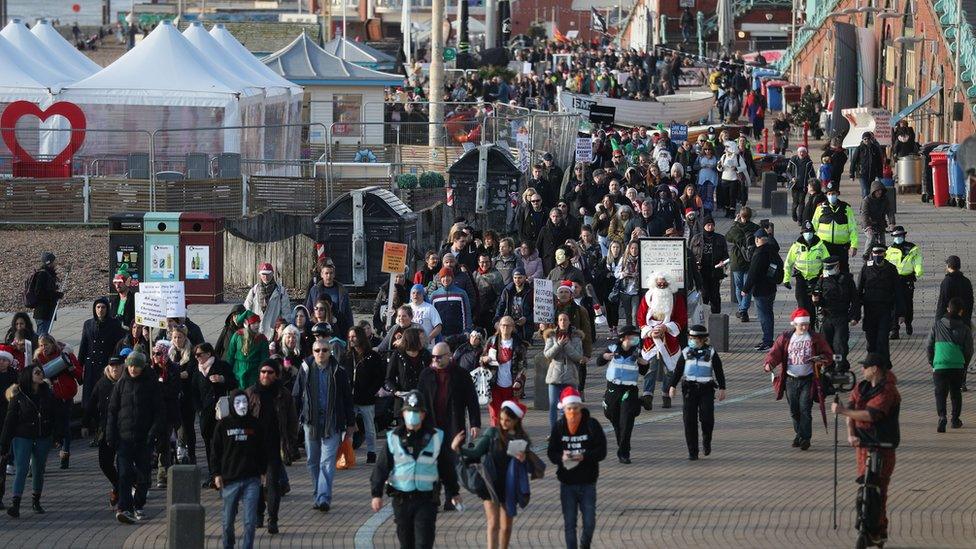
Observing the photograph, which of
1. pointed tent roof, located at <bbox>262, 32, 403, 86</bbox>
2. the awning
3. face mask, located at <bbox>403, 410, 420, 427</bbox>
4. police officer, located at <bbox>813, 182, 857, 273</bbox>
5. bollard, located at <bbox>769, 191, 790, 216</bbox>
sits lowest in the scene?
face mask, located at <bbox>403, 410, 420, 427</bbox>

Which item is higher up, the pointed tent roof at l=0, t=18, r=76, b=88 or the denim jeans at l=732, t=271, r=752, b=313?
the pointed tent roof at l=0, t=18, r=76, b=88

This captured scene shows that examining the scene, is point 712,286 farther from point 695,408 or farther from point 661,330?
point 695,408

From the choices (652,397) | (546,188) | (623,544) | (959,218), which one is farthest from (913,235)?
(623,544)

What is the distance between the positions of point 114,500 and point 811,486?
576 centimetres

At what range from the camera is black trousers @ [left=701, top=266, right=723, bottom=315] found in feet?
73.7

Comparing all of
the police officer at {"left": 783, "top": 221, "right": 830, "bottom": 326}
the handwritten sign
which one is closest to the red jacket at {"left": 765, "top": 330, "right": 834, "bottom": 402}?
the handwritten sign

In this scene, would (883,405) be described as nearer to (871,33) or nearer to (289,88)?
(289,88)

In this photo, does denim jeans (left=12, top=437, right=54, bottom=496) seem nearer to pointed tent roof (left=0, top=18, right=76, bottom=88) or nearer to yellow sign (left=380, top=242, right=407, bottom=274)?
yellow sign (left=380, top=242, right=407, bottom=274)

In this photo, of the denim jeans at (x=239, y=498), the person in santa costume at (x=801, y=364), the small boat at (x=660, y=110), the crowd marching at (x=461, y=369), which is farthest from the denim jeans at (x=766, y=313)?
the small boat at (x=660, y=110)

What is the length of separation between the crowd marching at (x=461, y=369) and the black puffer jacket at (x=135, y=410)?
0.05ft

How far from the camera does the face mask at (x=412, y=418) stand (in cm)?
1150

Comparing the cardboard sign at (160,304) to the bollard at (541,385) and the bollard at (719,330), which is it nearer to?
the bollard at (541,385)


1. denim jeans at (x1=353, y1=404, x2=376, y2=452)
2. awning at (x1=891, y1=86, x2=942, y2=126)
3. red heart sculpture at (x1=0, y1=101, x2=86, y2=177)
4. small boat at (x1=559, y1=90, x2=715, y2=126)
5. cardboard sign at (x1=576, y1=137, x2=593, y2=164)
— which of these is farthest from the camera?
small boat at (x1=559, y1=90, x2=715, y2=126)

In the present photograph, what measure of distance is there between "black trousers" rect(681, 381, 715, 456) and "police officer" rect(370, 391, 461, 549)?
4.26m
